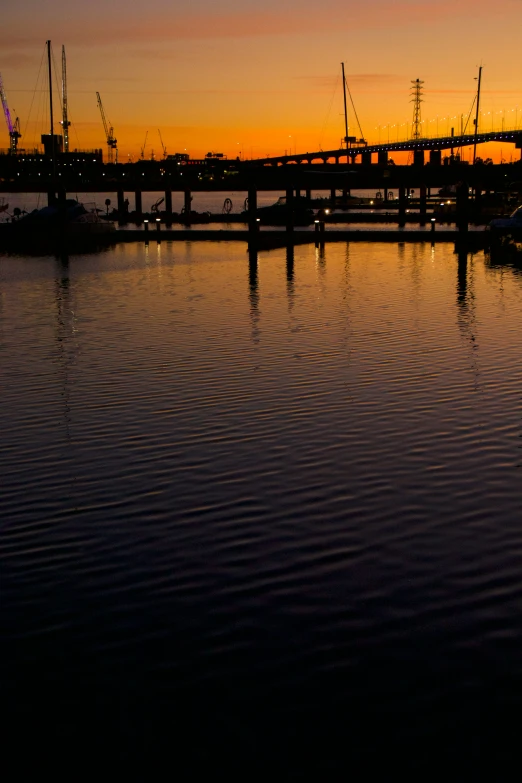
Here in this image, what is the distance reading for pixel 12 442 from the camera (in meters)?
14.0

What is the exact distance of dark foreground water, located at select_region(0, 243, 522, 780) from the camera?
6410 millimetres

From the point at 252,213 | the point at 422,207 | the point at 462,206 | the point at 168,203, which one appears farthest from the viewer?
the point at 422,207

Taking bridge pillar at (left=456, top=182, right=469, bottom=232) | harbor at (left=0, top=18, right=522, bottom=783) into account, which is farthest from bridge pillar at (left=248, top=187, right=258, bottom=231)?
harbor at (left=0, top=18, right=522, bottom=783)

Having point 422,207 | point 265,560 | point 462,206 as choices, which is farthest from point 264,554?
point 422,207

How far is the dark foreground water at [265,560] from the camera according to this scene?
21.0 ft

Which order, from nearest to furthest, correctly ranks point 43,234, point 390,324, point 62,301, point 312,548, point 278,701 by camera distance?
point 278,701 → point 312,548 → point 390,324 → point 62,301 → point 43,234

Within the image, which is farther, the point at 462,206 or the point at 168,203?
the point at 168,203

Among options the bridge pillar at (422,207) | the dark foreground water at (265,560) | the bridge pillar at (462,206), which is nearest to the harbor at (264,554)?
the dark foreground water at (265,560)

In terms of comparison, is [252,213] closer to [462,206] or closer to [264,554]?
[462,206]

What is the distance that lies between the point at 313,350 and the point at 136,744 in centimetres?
1603

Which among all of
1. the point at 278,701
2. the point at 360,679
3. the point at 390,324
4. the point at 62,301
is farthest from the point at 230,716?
the point at 62,301

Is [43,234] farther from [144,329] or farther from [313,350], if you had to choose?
[313,350]

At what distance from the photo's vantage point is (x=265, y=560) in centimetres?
937

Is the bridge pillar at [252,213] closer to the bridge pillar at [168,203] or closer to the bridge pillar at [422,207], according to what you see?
the bridge pillar at [168,203]
